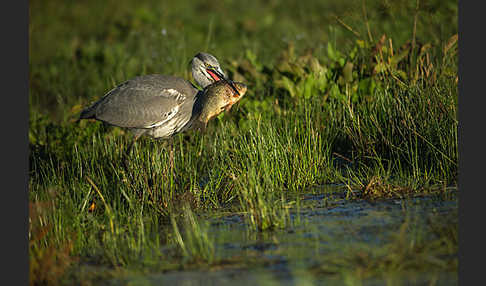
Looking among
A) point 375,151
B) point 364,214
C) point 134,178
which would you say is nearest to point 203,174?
point 134,178

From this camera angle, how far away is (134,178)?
567 centimetres

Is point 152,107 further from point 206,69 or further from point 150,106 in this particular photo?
point 206,69

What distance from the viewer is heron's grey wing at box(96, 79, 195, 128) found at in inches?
247

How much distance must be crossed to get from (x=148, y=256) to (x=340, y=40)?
302 inches

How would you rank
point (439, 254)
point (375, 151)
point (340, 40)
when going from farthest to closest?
point (340, 40) → point (375, 151) → point (439, 254)

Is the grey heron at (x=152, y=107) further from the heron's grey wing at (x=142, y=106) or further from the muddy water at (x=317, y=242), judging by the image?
the muddy water at (x=317, y=242)

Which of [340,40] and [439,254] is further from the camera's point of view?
[340,40]

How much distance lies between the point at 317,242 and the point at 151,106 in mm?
2570

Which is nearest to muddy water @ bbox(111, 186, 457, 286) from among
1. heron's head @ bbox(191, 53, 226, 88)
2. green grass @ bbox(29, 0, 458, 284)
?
green grass @ bbox(29, 0, 458, 284)

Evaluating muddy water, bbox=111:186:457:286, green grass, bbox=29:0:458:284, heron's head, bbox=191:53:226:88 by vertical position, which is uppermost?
heron's head, bbox=191:53:226:88

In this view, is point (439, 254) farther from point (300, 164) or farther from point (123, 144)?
point (123, 144)

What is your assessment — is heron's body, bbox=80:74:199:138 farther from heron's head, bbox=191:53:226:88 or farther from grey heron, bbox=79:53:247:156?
heron's head, bbox=191:53:226:88

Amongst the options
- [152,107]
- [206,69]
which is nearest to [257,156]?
[152,107]

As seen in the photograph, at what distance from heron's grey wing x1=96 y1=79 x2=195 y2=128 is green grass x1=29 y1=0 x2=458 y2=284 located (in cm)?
30
